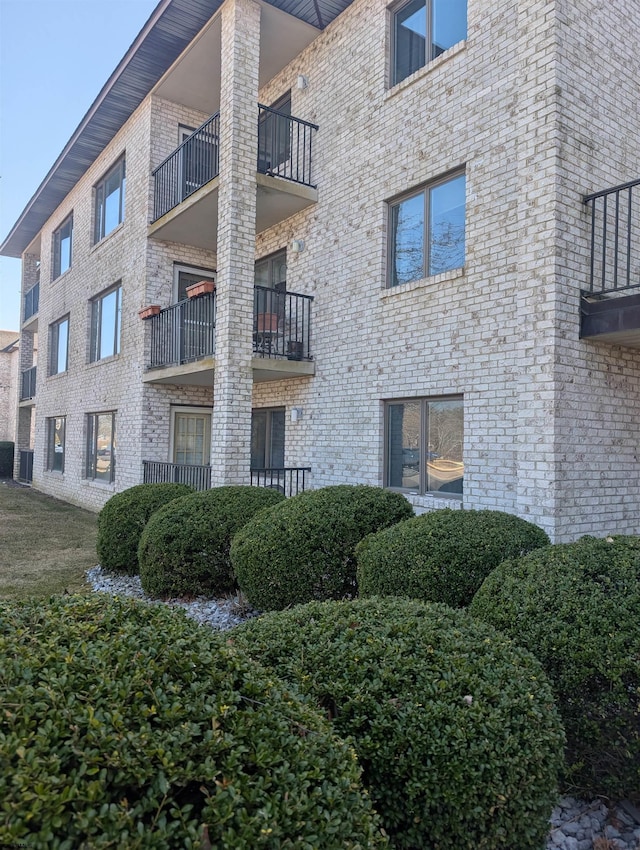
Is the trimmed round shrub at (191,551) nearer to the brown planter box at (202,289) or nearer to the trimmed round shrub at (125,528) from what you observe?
the trimmed round shrub at (125,528)

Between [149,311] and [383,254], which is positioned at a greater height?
[383,254]

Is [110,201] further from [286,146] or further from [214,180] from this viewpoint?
[214,180]

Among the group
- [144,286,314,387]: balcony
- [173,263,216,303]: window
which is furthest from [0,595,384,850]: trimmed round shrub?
[173,263,216,303]: window

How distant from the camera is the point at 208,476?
1030cm

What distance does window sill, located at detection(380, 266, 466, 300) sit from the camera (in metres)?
7.55

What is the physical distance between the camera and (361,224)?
9203 millimetres

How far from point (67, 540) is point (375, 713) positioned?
9.72 meters

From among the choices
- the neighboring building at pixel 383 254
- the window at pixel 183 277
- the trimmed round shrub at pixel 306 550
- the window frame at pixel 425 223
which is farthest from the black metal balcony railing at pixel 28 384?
the trimmed round shrub at pixel 306 550

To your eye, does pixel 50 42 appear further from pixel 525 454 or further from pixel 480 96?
pixel 525 454

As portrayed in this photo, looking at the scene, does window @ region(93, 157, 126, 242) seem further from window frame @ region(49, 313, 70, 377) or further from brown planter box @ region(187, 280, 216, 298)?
brown planter box @ region(187, 280, 216, 298)

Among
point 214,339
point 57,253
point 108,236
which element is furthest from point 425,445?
point 57,253

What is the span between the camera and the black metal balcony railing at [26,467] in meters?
22.4

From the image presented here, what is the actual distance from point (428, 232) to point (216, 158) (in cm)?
573

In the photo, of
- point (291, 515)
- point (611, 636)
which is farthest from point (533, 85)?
point (611, 636)
